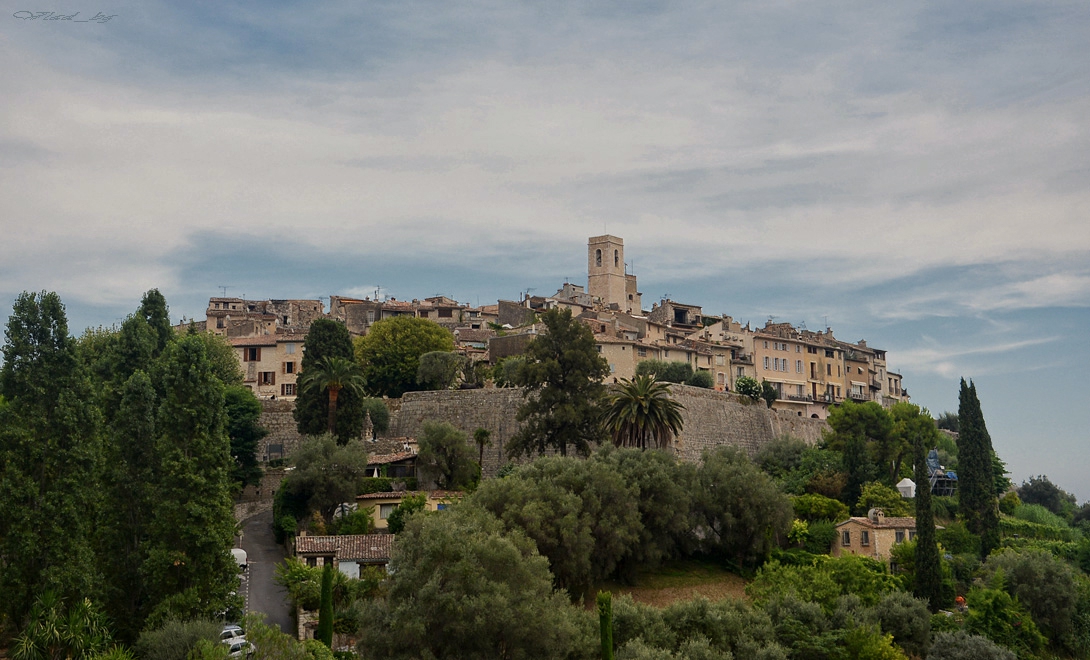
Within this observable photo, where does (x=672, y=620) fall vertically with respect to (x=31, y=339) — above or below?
below

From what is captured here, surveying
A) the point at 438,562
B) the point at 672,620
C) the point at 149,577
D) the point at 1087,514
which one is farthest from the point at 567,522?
the point at 1087,514

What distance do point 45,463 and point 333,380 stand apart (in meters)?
27.6

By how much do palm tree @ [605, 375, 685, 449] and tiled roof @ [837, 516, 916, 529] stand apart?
10086mm

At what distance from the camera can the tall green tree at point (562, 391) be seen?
61.1 m

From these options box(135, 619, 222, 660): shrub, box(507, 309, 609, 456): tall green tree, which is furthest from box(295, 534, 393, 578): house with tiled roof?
box(507, 309, 609, 456): tall green tree

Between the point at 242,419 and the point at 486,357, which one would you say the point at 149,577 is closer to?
the point at 242,419

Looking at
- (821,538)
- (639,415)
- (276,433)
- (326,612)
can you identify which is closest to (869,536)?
(821,538)

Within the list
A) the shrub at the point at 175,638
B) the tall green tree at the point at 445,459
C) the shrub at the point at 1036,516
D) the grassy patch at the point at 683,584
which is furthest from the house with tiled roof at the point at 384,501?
the shrub at the point at 1036,516

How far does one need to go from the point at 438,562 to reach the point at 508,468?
2383 cm

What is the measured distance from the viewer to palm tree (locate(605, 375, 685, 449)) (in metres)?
61.8

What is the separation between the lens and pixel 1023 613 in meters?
52.9

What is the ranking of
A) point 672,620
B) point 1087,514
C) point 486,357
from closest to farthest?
point 672,620, point 486,357, point 1087,514

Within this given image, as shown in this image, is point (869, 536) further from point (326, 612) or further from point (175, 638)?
point (175, 638)

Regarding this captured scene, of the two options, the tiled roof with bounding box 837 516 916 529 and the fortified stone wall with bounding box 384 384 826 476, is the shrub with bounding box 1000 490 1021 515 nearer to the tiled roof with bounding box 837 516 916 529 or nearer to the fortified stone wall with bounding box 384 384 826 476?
the fortified stone wall with bounding box 384 384 826 476
